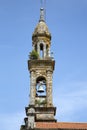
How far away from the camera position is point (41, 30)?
2581 inches

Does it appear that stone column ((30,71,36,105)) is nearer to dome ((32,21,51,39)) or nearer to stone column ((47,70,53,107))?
stone column ((47,70,53,107))

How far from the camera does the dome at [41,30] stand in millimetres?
65000

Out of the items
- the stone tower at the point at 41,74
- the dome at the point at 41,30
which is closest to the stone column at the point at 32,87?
the stone tower at the point at 41,74

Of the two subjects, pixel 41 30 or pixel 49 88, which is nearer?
pixel 49 88

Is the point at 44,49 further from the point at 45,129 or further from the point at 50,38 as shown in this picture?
the point at 45,129

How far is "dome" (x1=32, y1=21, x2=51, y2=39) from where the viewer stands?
2559 inches

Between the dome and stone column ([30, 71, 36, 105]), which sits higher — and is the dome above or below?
above

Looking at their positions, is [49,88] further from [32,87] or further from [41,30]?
[41,30]

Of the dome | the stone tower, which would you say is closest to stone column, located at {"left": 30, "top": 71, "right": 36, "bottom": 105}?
the stone tower

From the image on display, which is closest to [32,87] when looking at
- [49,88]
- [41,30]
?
[49,88]

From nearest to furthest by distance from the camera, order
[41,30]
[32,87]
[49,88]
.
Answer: [32,87]
[49,88]
[41,30]

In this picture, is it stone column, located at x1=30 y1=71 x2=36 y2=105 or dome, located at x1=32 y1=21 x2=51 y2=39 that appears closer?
stone column, located at x1=30 y1=71 x2=36 y2=105

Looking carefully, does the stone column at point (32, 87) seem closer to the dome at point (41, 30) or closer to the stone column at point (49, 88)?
the stone column at point (49, 88)

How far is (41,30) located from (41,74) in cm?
604
